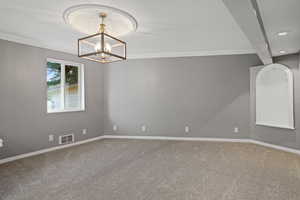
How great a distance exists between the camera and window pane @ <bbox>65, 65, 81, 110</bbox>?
500 cm

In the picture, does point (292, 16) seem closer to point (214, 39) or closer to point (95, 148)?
point (214, 39)

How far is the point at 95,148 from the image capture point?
463 cm

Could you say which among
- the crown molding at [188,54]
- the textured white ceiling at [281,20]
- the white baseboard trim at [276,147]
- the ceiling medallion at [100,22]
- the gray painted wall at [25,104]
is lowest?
the white baseboard trim at [276,147]

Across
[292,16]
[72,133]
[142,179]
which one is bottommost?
[142,179]

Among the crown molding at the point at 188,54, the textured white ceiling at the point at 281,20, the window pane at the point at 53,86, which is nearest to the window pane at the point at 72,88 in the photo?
the window pane at the point at 53,86

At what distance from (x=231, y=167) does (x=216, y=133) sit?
78.2 inches

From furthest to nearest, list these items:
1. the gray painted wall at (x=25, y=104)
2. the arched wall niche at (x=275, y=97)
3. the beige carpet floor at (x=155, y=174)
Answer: the arched wall niche at (x=275, y=97)
the gray painted wall at (x=25, y=104)
the beige carpet floor at (x=155, y=174)

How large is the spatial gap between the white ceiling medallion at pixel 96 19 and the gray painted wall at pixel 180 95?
89.6 inches

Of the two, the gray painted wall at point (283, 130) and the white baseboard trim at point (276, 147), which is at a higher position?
the gray painted wall at point (283, 130)

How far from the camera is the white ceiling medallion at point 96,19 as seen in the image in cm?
269

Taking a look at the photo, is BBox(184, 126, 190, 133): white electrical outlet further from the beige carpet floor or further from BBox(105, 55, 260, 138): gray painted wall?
the beige carpet floor

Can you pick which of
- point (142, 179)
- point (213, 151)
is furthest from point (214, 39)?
point (142, 179)

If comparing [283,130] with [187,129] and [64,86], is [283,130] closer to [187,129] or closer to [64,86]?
[187,129]

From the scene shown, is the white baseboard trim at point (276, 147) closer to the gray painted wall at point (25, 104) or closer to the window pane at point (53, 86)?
the gray painted wall at point (25, 104)
